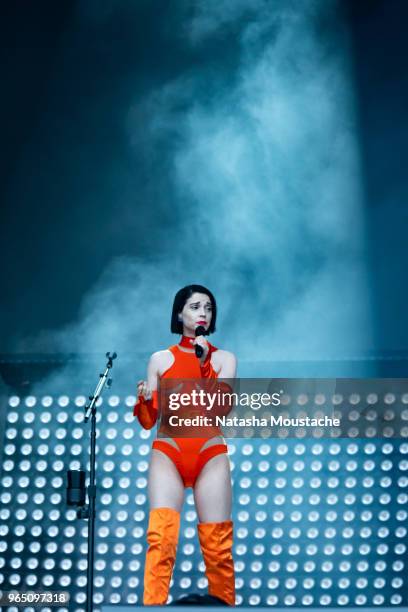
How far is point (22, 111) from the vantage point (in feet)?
13.3

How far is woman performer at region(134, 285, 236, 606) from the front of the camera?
2637 millimetres

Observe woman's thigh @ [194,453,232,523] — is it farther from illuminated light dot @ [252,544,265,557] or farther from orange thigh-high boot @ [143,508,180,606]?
illuminated light dot @ [252,544,265,557]

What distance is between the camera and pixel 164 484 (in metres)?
2.72

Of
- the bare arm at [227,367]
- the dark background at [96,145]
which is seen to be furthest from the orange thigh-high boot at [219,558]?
the dark background at [96,145]

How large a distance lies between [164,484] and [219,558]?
317 mm

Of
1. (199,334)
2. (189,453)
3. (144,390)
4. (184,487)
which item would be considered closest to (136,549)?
(184,487)

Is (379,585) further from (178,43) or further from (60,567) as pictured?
(178,43)

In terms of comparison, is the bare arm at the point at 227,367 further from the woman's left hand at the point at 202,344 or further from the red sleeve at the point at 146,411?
the red sleeve at the point at 146,411

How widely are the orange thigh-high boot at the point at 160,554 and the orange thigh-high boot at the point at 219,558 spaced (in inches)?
4.7

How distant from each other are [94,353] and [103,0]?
76.0 inches

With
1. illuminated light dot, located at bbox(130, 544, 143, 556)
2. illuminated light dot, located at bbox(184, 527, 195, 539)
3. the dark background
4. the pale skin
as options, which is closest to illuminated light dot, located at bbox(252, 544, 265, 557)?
illuminated light dot, located at bbox(184, 527, 195, 539)

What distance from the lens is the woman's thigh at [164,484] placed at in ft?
8.87

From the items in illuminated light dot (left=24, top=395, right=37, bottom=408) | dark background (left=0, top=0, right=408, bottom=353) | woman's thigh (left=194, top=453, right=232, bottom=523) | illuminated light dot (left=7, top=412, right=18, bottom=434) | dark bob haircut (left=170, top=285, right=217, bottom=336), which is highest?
dark background (left=0, top=0, right=408, bottom=353)

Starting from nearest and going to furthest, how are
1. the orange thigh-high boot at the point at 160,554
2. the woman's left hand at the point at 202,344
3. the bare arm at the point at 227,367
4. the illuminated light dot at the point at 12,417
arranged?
1. the orange thigh-high boot at the point at 160,554
2. the woman's left hand at the point at 202,344
3. the bare arm at the point at 227,367
4. the illuminated light dot at the point at 12,417
